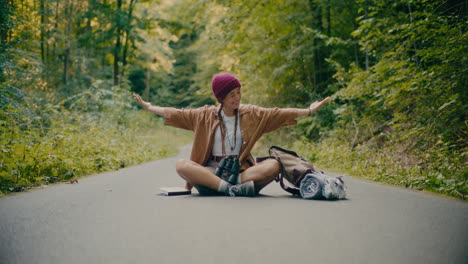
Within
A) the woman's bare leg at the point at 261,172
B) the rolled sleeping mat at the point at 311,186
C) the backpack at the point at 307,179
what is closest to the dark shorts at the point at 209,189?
the woman's bare leg at the point at 261,172

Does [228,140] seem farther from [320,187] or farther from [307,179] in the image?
[320,187]

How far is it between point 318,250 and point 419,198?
2.98 m

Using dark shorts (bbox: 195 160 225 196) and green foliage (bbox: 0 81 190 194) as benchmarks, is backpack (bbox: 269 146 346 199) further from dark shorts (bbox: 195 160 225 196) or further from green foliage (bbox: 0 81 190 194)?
green foliage (bbox: 0 81 190 194)

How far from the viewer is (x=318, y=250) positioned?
9.91 ft

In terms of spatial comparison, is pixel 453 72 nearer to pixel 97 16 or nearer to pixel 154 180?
pixel 154 180

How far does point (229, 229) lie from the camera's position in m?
3.67

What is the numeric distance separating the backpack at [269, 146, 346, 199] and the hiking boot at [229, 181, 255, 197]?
1.78ft

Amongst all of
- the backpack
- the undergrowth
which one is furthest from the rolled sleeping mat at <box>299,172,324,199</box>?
the undergrowth

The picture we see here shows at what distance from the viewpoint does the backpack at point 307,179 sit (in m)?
5.32

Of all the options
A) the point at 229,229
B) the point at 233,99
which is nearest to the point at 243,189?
the point at 233,99

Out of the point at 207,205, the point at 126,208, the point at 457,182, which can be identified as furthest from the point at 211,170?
the point at 457,182

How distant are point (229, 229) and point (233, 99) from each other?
87.9 inches

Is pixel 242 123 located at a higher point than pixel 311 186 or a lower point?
higher

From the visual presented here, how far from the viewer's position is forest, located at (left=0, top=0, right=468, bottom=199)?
7.18 meters
